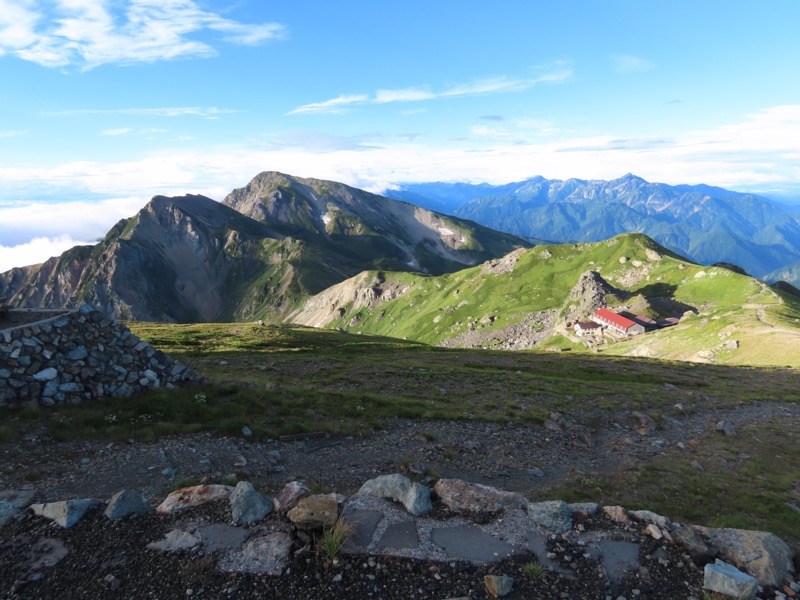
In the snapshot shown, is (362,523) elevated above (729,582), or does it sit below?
above

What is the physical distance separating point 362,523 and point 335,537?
1.38 meters

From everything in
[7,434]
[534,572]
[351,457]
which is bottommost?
[351,457]

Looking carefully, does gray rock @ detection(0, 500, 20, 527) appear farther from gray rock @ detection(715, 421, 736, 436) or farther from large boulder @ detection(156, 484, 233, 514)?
gray rock @ detection(715, 421, 736, 436)

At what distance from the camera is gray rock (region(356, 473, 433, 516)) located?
12.4 metres

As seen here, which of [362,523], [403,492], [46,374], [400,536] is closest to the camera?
[400,536]

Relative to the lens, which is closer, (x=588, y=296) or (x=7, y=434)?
(x=7, y=434)

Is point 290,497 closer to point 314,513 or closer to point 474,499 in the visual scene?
point 314,513

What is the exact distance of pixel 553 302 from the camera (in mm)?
185000

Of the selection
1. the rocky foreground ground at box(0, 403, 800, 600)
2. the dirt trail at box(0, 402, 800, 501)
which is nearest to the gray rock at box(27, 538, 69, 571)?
the rocky foreground ground at box(0, 403, 800, 600)

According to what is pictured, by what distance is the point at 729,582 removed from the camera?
9.52 m

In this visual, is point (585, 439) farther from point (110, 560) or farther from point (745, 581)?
point (110, 560)

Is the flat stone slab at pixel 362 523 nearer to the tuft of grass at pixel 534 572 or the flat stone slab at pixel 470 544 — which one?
the flat stone slab at pixel 470 544

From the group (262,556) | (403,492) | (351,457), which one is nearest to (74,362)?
(351,457)

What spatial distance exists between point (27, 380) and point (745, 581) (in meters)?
26.0
